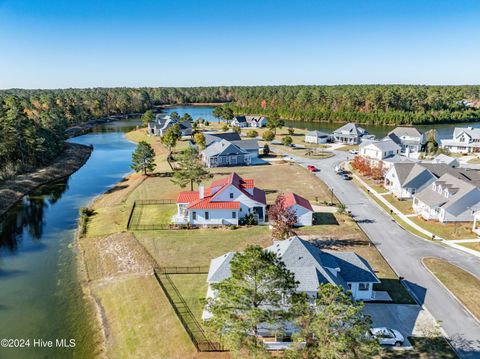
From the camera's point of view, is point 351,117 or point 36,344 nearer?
point 36,344

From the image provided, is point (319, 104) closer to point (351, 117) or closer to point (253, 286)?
point (351, 117)

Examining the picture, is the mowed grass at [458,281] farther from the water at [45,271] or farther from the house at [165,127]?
the house at [165,127]

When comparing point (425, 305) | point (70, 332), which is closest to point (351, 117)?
point (425, 305)

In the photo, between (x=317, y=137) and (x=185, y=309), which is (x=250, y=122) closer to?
(x=317, y=137)

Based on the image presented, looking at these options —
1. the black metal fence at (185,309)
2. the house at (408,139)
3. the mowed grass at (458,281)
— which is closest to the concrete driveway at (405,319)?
the mowed grass at (458,281)

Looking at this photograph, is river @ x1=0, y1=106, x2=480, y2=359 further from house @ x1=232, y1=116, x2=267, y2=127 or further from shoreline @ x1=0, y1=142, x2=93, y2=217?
house @ x1=232, y1=116, x2=267, y2=127

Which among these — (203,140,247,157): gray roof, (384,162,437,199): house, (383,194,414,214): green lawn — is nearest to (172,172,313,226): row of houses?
(383,194,414,214): green lawn
